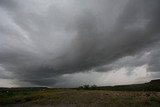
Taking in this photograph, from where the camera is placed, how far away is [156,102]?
127ft

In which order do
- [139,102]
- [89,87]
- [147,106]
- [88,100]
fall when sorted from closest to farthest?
[147,106] → [139,102] → [88,100] → [89,87]

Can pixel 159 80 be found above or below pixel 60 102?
above

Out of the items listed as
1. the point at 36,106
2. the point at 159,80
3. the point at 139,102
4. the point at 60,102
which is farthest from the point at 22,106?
the point at 159,80

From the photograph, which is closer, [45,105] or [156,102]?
[156,102]

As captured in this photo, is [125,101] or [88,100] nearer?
[125,101]

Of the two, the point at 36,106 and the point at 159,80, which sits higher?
the point at 159,80

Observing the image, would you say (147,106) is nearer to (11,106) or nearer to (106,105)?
(106,105)

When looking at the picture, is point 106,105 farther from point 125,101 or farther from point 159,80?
point 159,80

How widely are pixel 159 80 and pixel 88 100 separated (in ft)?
381

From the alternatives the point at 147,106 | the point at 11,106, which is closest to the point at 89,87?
the point at 11,106

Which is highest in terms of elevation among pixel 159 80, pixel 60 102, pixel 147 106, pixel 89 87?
pixel 159 80

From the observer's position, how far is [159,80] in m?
152

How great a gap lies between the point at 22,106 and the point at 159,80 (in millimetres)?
118931

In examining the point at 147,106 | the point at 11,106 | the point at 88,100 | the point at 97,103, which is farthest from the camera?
the point at 11,106
